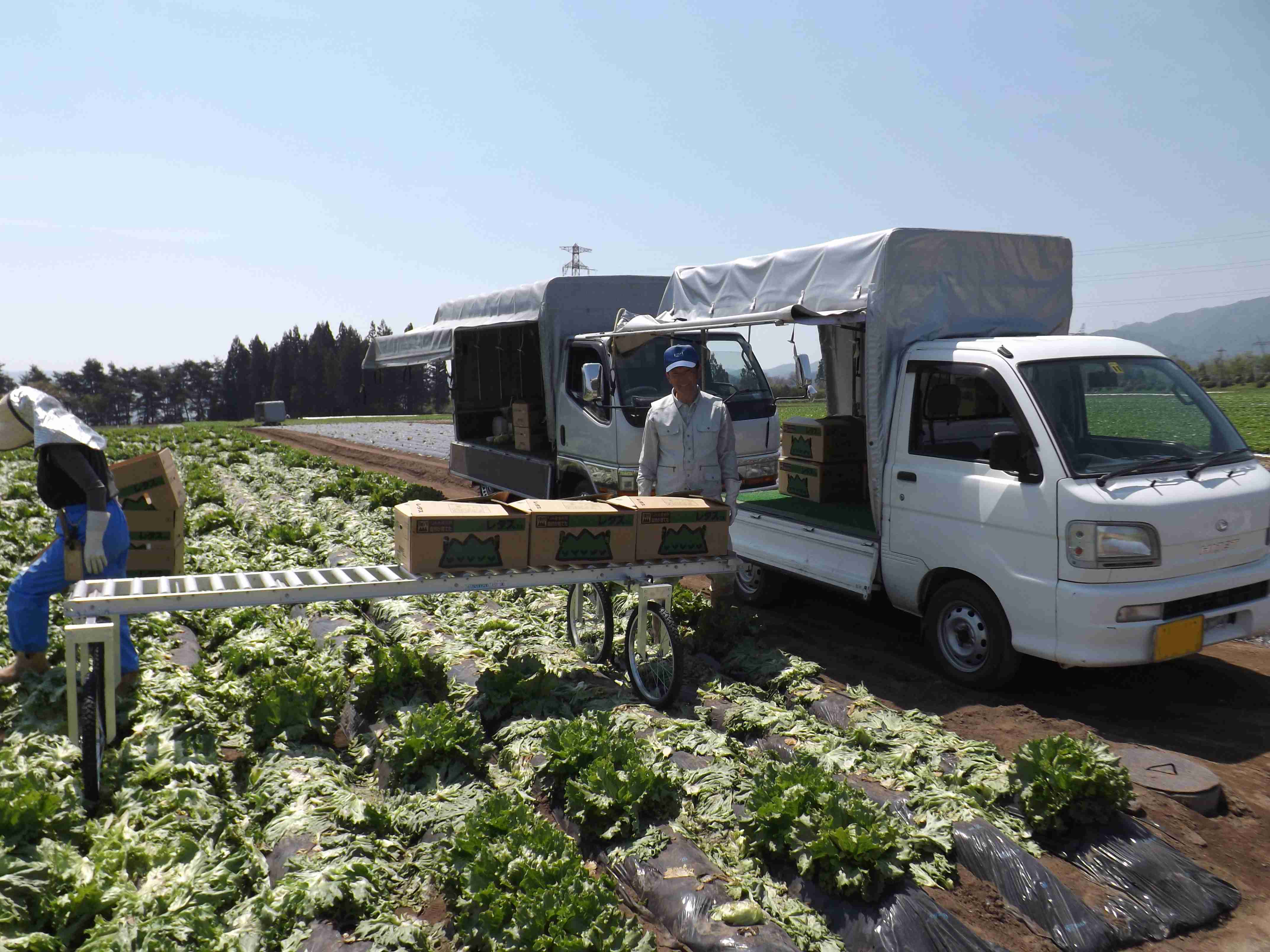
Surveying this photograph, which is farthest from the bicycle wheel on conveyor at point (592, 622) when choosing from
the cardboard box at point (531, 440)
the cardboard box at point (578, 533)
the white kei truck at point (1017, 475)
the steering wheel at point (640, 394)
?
the cardboard box at point (531, 440)

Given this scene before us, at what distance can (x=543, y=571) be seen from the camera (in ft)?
18.5

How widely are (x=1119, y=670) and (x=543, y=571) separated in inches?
165

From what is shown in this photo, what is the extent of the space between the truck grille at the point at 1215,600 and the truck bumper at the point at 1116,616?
12 mm

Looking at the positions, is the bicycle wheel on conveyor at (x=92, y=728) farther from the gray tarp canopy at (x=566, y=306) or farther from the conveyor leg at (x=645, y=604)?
the gray tarp canopy at (x=566, y=306)

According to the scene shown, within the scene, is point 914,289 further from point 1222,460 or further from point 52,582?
point 52,582

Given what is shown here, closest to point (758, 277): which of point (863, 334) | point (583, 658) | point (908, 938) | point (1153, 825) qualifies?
point (863, 334)

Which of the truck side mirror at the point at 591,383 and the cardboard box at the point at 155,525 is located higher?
the truck side mirror at the point at 591,383

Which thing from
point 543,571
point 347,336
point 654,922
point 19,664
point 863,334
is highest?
point 347,336

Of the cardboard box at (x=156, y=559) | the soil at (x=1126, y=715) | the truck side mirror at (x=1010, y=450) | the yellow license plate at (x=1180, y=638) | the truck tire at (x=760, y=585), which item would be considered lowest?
the soil at (x=1126, y=715)

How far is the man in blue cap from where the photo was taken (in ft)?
22.0

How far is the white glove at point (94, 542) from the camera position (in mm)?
5277

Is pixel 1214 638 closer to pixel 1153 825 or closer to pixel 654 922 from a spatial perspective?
pixel 1153 825

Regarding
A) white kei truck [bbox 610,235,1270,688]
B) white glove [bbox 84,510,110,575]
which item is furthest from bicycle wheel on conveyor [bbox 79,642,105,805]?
white kei truck [bbox 610,235,1270,688]

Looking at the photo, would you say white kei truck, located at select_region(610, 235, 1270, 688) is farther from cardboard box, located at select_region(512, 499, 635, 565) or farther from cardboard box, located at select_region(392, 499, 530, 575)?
cardboard box, located at select_region(392, 499, 530, 575)
